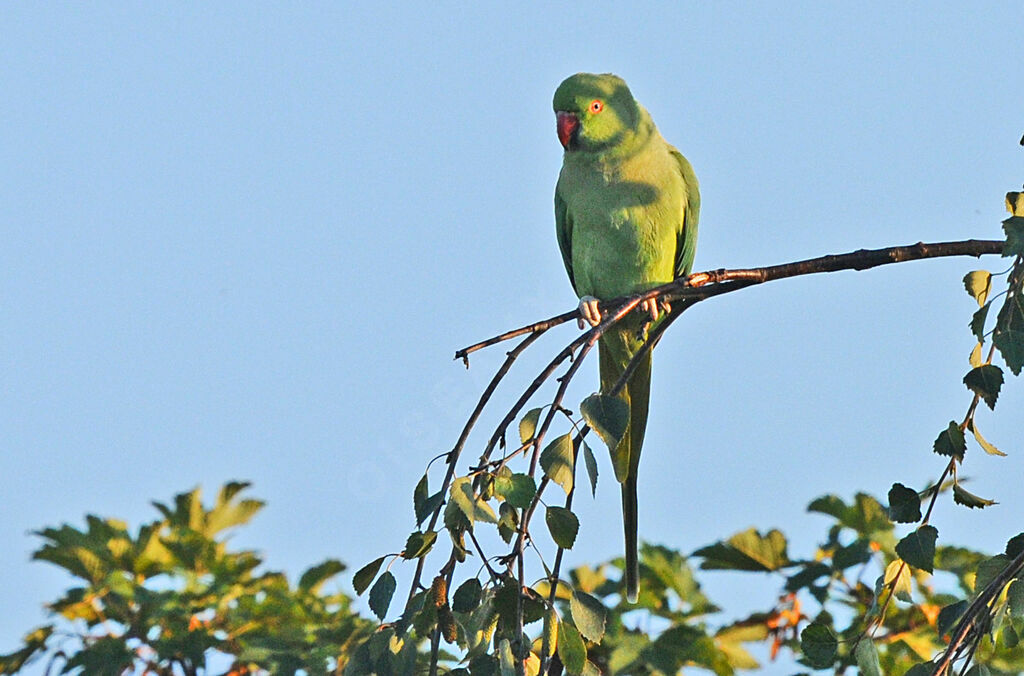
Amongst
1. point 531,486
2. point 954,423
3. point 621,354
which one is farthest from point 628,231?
point 531,486

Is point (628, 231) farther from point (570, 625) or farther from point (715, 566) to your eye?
point (570, 625)

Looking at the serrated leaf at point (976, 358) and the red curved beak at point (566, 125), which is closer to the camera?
the serrated leaf at point (976, 358)

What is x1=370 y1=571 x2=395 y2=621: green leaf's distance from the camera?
5.61ft

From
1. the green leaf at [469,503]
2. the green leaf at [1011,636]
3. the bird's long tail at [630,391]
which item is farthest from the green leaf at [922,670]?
the bird's long tail at [630,391]

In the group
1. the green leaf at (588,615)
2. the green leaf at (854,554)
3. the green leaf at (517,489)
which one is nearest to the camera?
Answer: the green leaf at (517,489)

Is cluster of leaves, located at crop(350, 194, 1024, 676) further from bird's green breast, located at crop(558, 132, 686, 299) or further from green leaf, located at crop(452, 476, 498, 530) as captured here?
bird's green breast, located at crop(558, 132, 686, 299)

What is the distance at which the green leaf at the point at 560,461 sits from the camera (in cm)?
164

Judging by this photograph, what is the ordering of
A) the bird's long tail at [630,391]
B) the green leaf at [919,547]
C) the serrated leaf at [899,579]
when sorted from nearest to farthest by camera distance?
1. the green leaf at [919,547]
2. the serrated leaf at [899,579]
3. the bird's long tail at [630,391]

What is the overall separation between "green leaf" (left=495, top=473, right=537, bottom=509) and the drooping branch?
31 cm

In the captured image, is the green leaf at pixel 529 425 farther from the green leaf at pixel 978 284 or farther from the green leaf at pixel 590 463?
the green leaf at pixel 978 284

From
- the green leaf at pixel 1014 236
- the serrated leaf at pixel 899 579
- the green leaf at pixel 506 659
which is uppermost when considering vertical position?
the green leaf at pixel 1014 236

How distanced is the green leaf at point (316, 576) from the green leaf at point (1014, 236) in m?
2.82

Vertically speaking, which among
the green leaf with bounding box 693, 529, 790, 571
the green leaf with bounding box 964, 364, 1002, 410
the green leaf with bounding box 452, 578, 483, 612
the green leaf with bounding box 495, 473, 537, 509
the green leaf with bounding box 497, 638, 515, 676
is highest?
the green leaf with bounding box 693, 529, 790, 571

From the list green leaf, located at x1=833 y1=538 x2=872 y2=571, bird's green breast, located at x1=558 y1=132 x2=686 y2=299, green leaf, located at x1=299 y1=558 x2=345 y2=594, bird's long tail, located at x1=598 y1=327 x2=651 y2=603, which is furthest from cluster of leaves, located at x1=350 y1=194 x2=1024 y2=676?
green leaf, located at x1=299 y1=558 x2=345 y2=594
